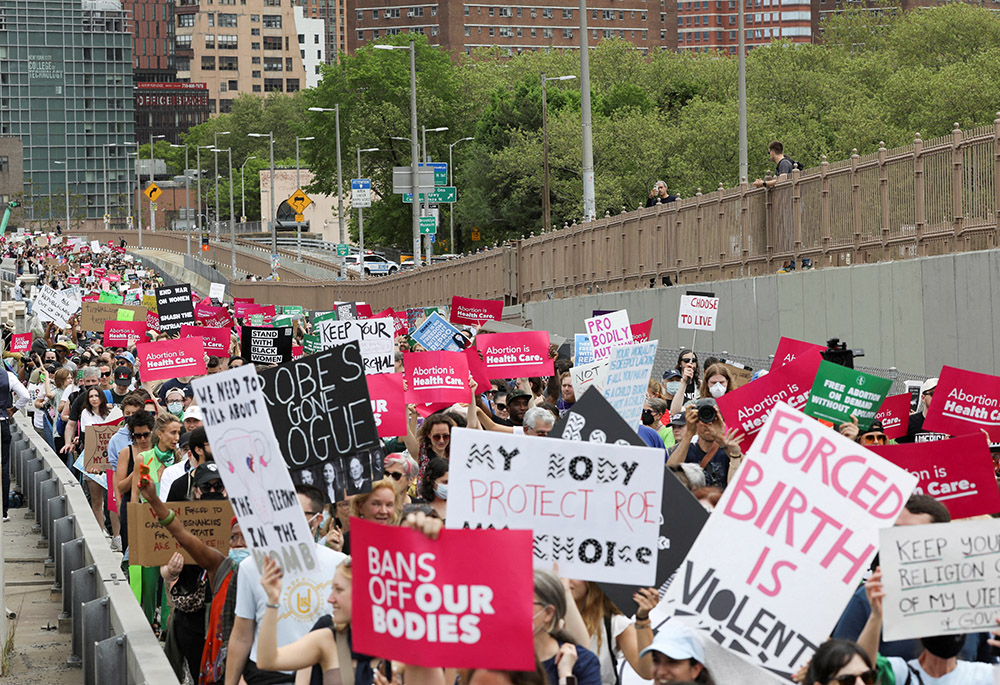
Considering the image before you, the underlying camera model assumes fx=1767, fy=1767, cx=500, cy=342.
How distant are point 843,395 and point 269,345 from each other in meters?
11.3

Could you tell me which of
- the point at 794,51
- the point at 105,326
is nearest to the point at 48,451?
the point at 105,326

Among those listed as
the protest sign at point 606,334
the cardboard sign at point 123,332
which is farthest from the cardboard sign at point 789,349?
the cardboard sign at point 123,332

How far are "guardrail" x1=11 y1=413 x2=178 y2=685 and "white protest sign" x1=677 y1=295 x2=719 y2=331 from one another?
6553mm

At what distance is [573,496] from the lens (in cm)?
627

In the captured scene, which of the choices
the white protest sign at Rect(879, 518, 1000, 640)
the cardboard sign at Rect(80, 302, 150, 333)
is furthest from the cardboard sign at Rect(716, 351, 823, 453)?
the cardboard sign at Rect(80, 302, 150, 333)

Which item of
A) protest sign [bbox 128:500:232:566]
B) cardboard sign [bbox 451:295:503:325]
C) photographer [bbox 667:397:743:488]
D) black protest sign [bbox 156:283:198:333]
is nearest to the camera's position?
protest sign [bbox 128:500:232:566]

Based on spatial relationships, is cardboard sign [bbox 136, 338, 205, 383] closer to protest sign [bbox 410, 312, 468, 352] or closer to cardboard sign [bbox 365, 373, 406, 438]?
protest sign [bbox 410, 312, 468, 352]

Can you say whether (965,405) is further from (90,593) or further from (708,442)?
(90,593)

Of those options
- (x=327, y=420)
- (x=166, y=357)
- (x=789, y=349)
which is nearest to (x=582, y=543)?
(x=327, y=420)

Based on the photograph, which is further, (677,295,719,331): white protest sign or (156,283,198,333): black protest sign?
(156,283,198,333): black protest sign

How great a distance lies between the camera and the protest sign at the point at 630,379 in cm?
1154

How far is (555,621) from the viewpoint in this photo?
5609 mm

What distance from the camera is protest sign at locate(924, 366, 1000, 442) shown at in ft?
32.9

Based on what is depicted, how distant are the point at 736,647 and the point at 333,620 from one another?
4.93 ft
